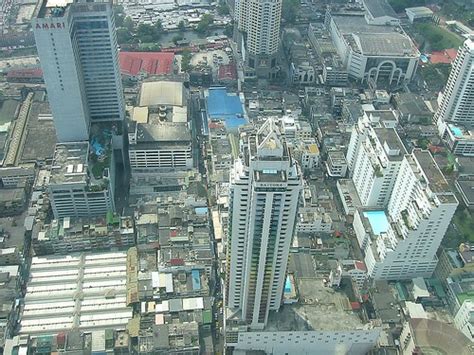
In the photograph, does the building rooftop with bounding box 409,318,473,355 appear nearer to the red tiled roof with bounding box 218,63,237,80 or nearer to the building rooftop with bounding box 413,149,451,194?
the building rooftop with bounding box 413,149,451,194

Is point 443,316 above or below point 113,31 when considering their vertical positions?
below

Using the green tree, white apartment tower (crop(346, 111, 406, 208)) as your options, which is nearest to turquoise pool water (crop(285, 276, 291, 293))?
white apartment tower (crop(346, 111, 406, 208))

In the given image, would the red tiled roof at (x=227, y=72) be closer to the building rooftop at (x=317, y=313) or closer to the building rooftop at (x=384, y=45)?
the building rooftop at (x=384, y=45)

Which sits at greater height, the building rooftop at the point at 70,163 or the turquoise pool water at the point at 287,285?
the building rooftop at the point at 70,163

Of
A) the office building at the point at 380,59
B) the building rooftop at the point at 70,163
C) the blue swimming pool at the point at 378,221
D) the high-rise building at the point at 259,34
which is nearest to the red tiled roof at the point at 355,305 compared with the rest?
the blue swimming pool at the point at 378,221

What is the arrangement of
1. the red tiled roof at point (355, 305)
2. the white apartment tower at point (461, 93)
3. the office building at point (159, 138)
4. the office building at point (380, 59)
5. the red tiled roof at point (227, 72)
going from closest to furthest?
the red tiled roof at point (355, 305) → the office building at point (159, 138) → the white apartment tower at point (461, 93) → the red tiled roof at point (227, 72) → the office building at point (380, 59)

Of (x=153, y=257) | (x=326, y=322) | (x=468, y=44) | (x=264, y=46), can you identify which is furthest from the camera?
(x=264, y=46)

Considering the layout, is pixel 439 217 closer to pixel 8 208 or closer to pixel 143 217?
pixel 143 217

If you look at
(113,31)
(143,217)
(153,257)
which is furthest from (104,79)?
(153,257)
